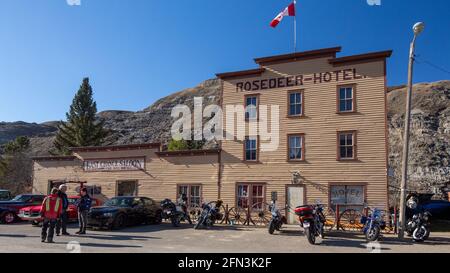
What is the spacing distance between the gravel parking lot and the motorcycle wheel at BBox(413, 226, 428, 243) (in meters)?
0.25

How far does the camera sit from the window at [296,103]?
2167 centimetres

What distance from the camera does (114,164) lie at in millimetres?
26016

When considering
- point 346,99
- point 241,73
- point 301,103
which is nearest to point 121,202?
point 241,73

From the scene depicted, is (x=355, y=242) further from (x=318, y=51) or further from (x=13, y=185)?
(x=13, y=185)

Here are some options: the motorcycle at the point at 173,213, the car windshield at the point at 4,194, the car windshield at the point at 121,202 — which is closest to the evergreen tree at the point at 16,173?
the car windshield at the point at 4,194

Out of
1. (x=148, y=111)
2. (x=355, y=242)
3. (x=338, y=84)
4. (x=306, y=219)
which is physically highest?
(x=148, y=111)

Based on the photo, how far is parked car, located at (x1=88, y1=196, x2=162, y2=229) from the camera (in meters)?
16.5

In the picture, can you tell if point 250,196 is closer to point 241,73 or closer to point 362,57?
point 241,73

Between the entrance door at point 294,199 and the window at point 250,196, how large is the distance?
1459 millimetres

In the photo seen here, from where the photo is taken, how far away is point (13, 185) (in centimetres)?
4094

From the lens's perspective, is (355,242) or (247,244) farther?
(355,242)

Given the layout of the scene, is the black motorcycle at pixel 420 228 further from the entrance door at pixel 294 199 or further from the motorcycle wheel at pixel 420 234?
the entrance door at pixel 294 199
